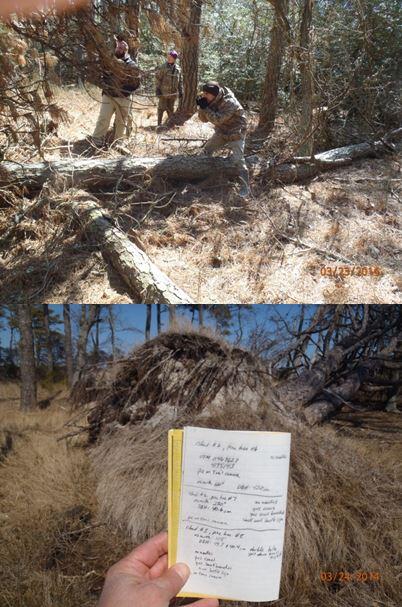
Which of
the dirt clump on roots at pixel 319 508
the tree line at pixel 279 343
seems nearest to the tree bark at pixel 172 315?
the tree line at pixel 279 343

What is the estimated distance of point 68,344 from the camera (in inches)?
66.6

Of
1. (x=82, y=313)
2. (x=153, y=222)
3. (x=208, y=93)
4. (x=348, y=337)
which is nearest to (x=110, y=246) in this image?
(x=153, y=222)

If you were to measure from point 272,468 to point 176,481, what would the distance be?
262mm

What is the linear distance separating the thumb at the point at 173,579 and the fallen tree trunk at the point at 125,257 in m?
0.81

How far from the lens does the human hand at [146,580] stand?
1151mm

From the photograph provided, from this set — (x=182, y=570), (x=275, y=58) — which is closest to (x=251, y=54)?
(x=275, y=58)

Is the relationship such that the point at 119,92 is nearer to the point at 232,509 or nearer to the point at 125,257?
the point at 125,257

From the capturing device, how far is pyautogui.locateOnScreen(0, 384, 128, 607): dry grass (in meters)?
1.59

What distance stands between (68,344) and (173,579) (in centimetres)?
81

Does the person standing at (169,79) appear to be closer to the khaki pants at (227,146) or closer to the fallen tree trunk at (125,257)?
the khaki pants at (227,146)

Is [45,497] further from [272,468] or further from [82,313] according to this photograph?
[272,468]

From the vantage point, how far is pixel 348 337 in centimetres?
166

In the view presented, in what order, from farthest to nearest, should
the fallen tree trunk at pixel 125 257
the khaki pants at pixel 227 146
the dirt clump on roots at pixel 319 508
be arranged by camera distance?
1. the khaki pants at pixel 227 146
2. the fallen tree trunk at pixel 125 257
3. the dirt clump on roots at pixel 319 508
